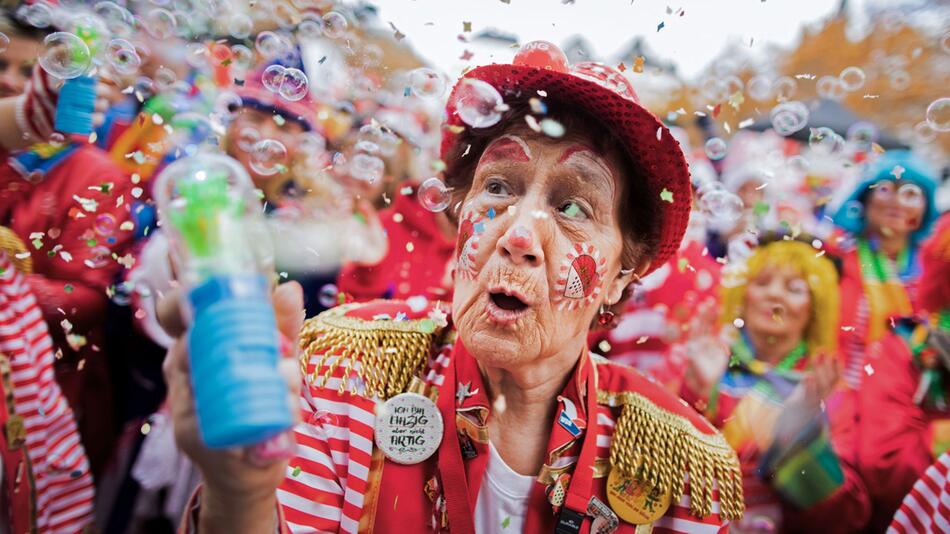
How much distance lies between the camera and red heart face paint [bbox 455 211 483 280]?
6.04ft

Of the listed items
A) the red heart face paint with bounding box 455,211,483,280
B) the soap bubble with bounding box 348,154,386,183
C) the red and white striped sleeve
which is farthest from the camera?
the soap bubble with bounding box 348,154,386,183

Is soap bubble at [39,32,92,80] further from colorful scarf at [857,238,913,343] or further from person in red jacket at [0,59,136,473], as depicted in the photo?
colorful scarf at [857,238,913,343]

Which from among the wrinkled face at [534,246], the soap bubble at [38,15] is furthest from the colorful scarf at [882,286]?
the soap bubble at [38,15]

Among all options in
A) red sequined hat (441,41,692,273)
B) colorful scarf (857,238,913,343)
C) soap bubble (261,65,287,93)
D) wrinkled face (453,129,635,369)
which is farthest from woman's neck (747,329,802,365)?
soap bubble (261,65,287,93)

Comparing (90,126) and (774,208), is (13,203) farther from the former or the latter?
(774,208)

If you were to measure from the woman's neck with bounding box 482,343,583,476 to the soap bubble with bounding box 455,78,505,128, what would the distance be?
794 millimetres

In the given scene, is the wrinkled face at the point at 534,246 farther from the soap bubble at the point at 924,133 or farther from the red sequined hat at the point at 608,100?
the soap bubble at the point at 924,133

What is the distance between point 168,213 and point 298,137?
230 centimetres

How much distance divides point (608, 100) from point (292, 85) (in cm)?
130

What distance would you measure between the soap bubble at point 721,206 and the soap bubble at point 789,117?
15.2 inches

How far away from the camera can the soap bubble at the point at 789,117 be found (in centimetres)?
284

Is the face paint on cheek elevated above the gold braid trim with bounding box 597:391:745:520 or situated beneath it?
elevated above

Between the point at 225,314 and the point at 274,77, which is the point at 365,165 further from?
the point at 225,314

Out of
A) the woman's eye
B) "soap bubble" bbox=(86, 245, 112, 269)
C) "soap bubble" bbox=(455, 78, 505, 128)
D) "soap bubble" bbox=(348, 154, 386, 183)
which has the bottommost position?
"soap bubble" bbox=(86, 245, 112, 269)
